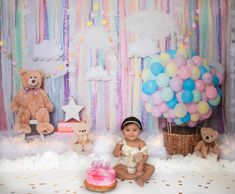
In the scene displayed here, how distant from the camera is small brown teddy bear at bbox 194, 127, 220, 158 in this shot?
2814 mm

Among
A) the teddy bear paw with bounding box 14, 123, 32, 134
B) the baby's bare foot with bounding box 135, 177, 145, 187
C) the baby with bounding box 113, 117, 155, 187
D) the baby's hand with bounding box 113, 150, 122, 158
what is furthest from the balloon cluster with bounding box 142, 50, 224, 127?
the teddy bear paw with bounding box 14, 123, 32, 134

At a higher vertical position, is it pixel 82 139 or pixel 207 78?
pixel 207 78

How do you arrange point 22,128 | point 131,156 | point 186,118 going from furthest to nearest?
1. point 22,128
2. point 186,118
3. point 131,156

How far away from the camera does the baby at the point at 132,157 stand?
2404mm

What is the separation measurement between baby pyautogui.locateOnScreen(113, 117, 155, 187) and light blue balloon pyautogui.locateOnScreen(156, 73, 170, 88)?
0.37m

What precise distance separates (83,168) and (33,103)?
921 mm

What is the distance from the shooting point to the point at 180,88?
2.75 metres

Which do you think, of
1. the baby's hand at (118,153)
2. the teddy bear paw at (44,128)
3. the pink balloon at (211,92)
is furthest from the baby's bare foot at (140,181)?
the teddy bear paw at (44,128)

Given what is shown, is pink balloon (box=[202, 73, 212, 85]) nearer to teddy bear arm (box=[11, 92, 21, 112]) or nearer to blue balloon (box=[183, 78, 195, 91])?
blue balloon (box=[183, 78, 195, 91])

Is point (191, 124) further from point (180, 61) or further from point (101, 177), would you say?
point (101, 177)

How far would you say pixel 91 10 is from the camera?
11.0ft

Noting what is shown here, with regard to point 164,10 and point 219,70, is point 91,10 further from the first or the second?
point 219,70

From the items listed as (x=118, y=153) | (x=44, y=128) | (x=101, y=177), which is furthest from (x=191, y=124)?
(x=44, y=128)

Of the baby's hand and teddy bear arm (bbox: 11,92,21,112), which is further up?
teddy bear arm (bbox: 11,92,21,112)
